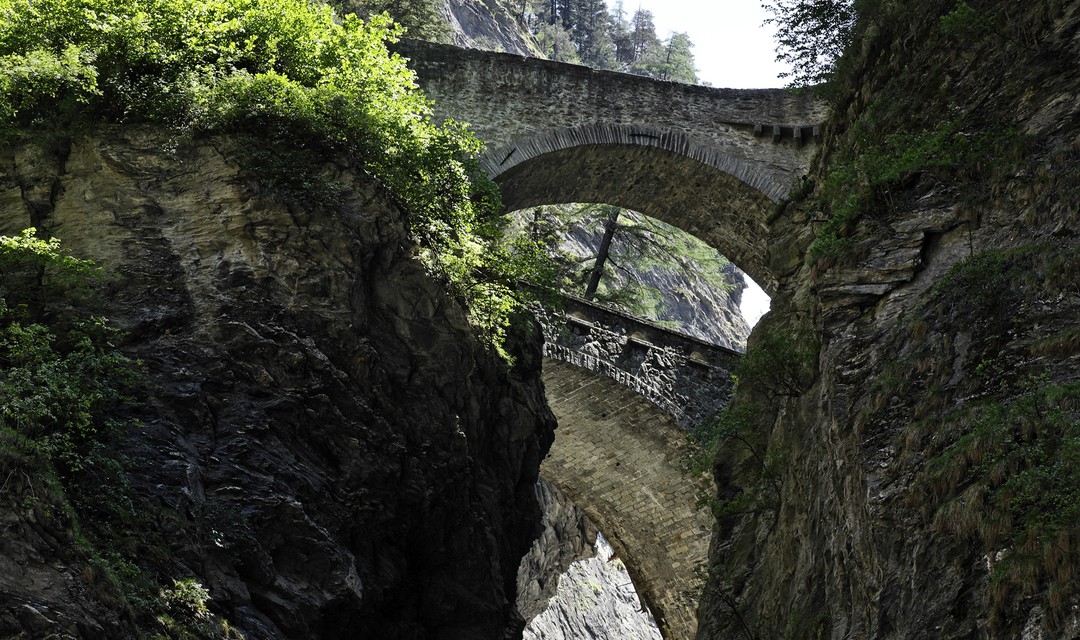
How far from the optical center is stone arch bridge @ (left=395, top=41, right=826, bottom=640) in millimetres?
14352

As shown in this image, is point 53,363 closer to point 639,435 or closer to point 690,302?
point 639,435

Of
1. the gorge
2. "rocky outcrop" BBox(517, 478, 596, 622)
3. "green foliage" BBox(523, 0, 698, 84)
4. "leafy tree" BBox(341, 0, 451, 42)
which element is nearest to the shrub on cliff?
the gorge

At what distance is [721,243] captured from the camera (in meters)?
17.2

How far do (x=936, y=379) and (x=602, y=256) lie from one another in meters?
13.3

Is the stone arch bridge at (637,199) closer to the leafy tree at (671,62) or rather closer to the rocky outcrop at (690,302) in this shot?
the rocky outcrop at (690,302)

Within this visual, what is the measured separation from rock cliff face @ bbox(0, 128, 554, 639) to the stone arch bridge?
3.26 meters

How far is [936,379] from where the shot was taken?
664cm

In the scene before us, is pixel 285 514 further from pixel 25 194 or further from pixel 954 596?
pixel 954 596

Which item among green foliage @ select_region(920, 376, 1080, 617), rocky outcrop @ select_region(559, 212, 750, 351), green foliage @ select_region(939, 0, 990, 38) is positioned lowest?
green foliage @ select_region(920, 376, 1080, 617)

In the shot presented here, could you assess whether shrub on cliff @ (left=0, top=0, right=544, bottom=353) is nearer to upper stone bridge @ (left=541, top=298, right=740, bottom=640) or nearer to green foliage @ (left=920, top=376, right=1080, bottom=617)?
upper stone bridge @ (left=541, top=298, right=740, bottom=640)

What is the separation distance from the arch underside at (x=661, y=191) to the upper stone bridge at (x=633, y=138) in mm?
20

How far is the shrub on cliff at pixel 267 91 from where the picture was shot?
1008cm

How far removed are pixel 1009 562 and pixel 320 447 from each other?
18.2 feet

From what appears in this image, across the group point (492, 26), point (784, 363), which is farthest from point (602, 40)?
point (784, 363)
